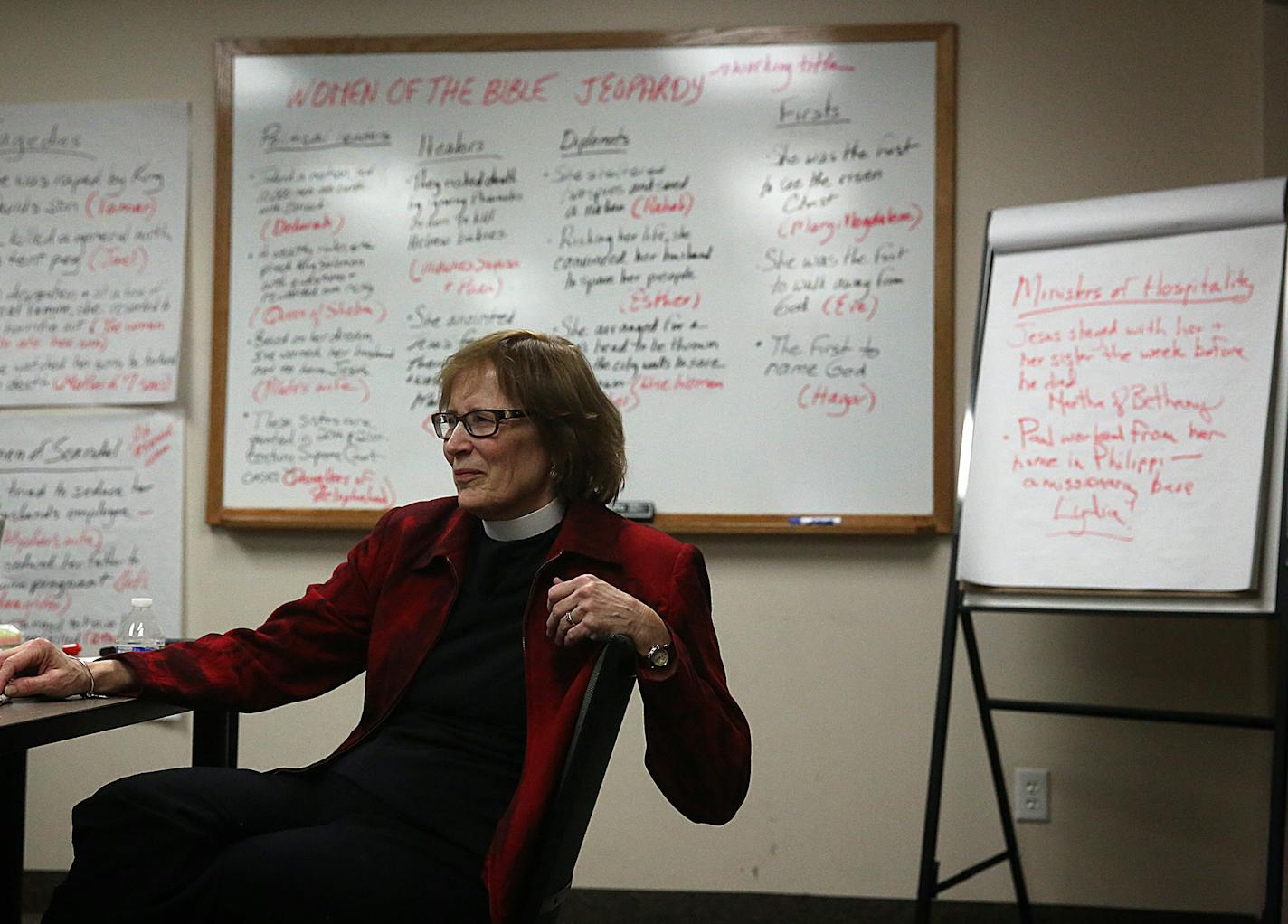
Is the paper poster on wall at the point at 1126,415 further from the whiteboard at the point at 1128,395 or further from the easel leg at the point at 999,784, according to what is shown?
the easel leg at the point at 999,784

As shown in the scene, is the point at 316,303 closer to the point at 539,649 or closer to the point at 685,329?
the point at 685,329

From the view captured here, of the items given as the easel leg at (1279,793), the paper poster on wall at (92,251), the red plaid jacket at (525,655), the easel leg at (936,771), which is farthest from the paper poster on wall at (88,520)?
the easel leg at (1279,793)

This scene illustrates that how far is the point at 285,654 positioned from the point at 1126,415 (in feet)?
5.39

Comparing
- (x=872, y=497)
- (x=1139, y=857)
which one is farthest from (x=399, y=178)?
(x=1139, y=857)

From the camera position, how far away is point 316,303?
286 centimetres

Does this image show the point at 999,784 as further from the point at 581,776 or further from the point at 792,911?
the point at 581,776

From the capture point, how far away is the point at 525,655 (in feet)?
4.75

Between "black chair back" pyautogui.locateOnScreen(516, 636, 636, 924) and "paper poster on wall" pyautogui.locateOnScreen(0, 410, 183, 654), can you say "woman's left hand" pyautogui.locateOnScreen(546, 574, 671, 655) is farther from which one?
"paper poster on wall" pyautogui.locateOnScreen(0, 410, 183, 654)

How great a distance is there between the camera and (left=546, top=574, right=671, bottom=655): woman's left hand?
129cm

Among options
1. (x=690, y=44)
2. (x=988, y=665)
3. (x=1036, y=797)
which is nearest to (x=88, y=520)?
(x=690, y=44)

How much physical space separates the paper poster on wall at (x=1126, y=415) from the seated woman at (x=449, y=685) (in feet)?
3.46

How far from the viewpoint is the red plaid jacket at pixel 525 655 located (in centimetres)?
131

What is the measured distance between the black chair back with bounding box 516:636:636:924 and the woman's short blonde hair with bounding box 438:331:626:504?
1.38 ft

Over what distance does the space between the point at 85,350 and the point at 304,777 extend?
6.04 ft
